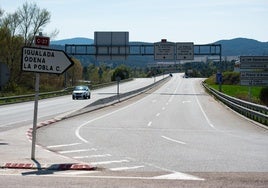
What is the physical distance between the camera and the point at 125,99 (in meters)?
59.3

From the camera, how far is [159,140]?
61.6ft

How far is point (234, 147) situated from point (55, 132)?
840 cm

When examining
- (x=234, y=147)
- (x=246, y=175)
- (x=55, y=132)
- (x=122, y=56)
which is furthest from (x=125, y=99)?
(x=246, y=175)

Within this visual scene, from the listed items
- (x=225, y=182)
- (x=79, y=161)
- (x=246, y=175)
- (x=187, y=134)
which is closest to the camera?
(x=225, y=182)

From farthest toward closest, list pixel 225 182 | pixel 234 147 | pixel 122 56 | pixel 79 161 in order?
pixel 122 56
pixel 234 147
pixel 79 161
pixel 225 182

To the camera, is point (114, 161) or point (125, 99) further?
point (125, 99)

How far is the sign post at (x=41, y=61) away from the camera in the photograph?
1280 centimetres

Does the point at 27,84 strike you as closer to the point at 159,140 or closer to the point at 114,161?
the point at 159,140

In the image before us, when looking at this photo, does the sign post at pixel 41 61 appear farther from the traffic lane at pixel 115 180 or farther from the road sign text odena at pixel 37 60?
the traffic lane at pixel 115 180

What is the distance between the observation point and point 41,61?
13.0 metres

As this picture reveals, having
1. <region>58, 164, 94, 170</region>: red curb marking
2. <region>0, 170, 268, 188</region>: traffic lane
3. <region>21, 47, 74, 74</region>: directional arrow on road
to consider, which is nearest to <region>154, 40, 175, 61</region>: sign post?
<region>21, 47, 74, 74</region>: directional arrow on road

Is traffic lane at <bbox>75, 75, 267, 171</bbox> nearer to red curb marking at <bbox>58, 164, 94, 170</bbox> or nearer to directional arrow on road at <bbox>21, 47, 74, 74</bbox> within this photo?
red curb marking at <bbox>58, 164, 94, 170</bbox>

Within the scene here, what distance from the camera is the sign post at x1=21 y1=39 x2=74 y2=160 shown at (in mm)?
12801

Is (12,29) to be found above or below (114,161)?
above
